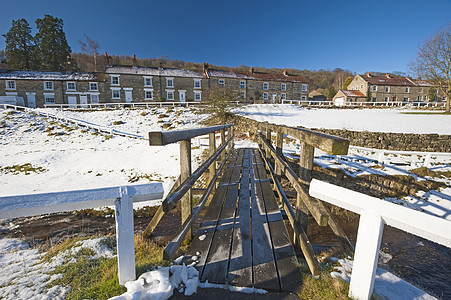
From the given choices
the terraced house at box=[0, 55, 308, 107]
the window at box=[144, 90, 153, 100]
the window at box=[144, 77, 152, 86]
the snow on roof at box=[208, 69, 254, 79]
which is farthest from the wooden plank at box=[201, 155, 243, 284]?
the snow on roof at box=[208, 69, 254, 79]

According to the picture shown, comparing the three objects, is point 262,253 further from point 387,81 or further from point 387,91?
point 387,81

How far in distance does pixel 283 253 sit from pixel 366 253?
1.07 meters

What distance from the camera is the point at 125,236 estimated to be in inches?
66.1

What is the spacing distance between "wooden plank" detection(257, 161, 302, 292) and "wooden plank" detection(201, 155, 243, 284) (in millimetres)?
580

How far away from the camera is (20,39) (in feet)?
135

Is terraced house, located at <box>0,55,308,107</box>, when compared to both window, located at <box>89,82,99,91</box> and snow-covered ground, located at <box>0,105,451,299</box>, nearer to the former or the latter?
window, located at <box>89,82,99,91</box>

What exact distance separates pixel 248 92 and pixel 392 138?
27.2 meters

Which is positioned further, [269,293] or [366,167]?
[366,167]

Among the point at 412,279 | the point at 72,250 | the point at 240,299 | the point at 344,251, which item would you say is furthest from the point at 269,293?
the point at 412,279

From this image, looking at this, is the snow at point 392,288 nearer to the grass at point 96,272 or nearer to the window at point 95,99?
the grass at point 96,272

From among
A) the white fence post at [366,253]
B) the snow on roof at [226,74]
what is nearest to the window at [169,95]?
the snow on roof at [226,74]

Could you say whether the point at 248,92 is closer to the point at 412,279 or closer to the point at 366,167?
the point at 366,167

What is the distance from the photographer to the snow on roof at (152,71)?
31.3 metres

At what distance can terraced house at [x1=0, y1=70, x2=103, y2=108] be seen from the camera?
92.9 feet
